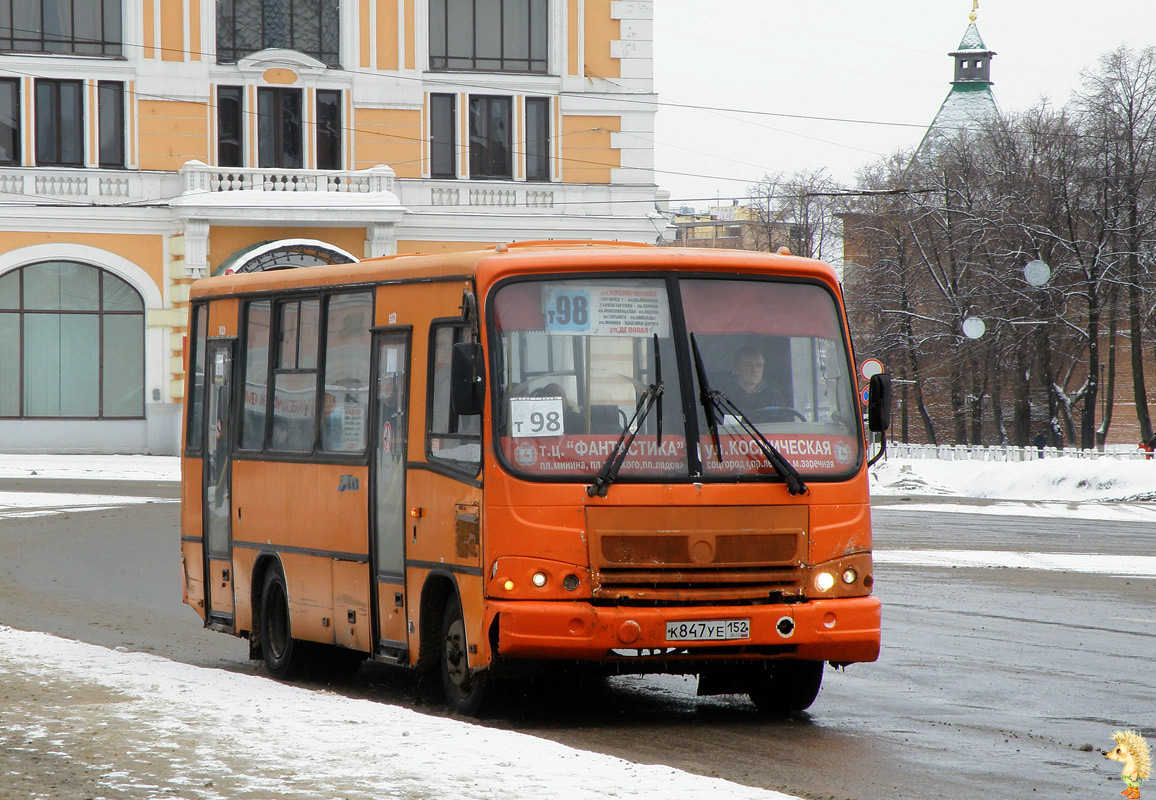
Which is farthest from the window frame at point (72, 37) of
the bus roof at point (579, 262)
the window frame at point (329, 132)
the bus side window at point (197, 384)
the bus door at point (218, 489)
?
the bus roof at point (579, 262)

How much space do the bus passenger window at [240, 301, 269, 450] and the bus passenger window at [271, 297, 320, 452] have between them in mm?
196

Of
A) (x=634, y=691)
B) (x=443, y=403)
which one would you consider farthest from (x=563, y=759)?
(x=634, y=691)

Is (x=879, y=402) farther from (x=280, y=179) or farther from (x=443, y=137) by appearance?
(x=443, y=137)

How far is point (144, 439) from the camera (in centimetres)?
4175

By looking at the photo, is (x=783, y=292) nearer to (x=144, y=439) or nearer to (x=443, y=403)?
(x=443, y=403)

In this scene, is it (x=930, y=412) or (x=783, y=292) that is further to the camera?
(x=930, y=412)

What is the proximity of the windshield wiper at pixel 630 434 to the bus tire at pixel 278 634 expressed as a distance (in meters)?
3.40

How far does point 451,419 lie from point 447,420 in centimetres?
6

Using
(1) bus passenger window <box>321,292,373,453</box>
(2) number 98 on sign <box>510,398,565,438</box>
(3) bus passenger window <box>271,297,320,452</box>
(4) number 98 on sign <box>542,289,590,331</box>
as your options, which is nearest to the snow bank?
(3) bus passenger window <box>271,297,320,452</box>

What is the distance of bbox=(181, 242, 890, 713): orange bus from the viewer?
880cm

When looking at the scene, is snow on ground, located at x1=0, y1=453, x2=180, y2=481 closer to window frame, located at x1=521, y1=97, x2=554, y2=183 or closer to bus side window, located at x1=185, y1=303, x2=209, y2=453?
window frame, located at x1=521, y1=97, x2=554, y2=183

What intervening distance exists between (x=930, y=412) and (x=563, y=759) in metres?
73.9

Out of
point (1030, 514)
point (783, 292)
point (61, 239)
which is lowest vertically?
point (1030, 514)

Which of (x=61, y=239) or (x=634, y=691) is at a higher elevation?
(x=61, y=239)
